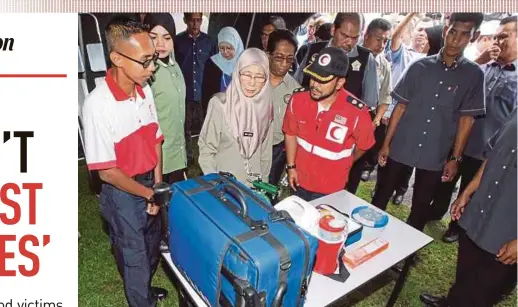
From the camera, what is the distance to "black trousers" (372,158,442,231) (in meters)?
2.15

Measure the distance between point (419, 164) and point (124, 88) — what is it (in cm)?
154

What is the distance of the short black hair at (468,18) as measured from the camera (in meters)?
1.70

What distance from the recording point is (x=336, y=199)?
1627 millimetres

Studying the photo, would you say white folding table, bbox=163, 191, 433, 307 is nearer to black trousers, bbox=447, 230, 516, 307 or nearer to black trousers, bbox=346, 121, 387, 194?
black trousers, bbox=447, 230, 516, 307

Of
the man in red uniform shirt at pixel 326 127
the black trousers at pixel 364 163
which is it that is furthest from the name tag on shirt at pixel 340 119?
the black trousers at pixel 364 163

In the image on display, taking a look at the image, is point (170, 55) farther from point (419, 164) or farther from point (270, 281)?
point (419, 164)

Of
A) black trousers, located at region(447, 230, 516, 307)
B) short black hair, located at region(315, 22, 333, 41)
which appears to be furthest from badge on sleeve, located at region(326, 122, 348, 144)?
short black hair, located at region(315, 22, 333, 41)

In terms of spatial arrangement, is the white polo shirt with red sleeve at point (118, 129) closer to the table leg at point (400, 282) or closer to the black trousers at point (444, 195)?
the table leg at point (400, 282)

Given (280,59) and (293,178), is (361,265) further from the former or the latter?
(280,59)

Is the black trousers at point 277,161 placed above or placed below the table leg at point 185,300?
above

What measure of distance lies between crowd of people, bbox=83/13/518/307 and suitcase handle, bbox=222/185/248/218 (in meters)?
0.29

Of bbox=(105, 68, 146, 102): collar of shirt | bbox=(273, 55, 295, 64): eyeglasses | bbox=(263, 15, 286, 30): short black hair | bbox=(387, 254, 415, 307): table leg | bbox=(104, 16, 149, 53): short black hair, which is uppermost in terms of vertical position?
bbox=(263, 15, 286, 30): short black hair

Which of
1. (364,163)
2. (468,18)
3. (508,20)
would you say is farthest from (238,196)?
(364,163)

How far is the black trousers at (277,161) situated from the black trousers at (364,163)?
1.83 feet
